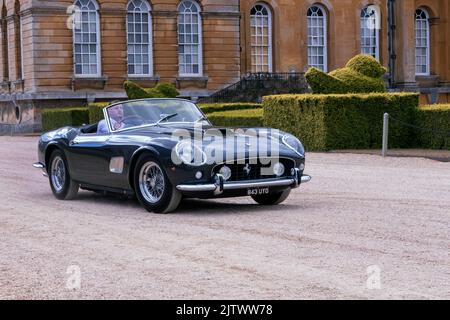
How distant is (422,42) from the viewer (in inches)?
1993

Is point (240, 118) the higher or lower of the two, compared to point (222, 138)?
higher

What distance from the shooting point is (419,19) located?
50.6m

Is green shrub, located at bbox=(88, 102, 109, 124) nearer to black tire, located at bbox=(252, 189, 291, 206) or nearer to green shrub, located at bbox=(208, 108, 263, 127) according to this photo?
green shrub, located at bbox=(208, 108, 263, 127)

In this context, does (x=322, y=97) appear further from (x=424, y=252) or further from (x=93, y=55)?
(x=93, y=55)

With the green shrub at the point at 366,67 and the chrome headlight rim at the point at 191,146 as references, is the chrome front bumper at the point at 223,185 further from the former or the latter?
the green shrub at the point at 366,67

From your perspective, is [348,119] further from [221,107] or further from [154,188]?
[154,188]

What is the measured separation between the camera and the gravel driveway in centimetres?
725

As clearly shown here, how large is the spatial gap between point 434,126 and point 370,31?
25612 millimetres

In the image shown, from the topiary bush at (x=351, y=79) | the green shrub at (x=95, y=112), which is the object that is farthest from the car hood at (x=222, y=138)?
the green shrub at (x=95, y=112)

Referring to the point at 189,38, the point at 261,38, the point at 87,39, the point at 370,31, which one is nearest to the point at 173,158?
the point at 87,39

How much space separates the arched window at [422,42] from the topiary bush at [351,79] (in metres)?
22.9

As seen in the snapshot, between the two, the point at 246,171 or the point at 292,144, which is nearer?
the point at 246,171

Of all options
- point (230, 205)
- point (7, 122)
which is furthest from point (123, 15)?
point (230, 205)

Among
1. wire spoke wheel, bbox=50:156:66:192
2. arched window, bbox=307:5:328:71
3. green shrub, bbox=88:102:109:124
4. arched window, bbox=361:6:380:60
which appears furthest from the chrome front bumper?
arched window, bbox=361:6:380:60
